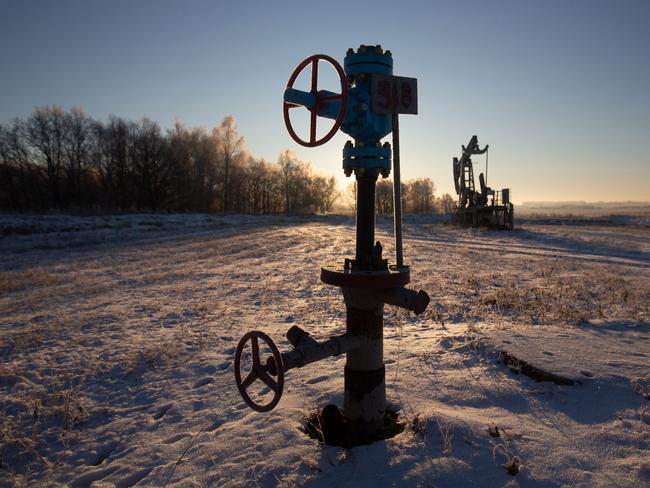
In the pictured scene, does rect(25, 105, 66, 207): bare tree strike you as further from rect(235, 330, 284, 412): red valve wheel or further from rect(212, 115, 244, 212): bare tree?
rect(235, 330, 284, 412): red valve wheel

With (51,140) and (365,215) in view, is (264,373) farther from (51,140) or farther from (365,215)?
(51,140)

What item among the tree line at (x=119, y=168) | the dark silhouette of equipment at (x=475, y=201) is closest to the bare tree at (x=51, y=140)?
the tree line at (x=119, y=168)

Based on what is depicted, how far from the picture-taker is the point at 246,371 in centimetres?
386

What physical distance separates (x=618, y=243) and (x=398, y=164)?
658 inches

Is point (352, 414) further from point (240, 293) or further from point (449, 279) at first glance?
point (449, 279)

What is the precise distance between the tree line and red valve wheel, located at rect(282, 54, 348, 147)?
1533 inches

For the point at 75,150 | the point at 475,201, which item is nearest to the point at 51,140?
the point at 75,150

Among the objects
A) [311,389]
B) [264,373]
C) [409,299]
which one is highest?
[409,299]

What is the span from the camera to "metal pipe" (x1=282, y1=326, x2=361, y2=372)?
183cm

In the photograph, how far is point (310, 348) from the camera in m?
1.93

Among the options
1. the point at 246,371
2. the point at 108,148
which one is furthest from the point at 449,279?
the point at 108,148

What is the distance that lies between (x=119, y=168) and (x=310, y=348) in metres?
Result: 47.2

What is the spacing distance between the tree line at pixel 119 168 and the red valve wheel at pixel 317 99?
38935 millimetres

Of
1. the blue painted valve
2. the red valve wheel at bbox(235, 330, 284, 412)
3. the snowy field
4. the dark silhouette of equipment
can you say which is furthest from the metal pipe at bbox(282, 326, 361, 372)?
the dark silhouette of equipment
